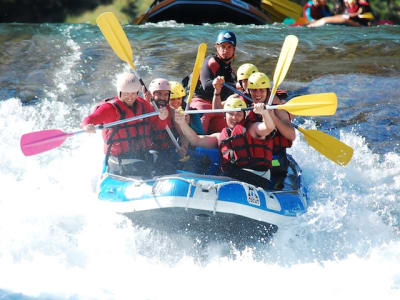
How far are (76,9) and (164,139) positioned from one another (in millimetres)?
18688

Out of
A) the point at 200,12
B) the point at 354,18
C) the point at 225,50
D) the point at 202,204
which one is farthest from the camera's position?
the point at 200,12

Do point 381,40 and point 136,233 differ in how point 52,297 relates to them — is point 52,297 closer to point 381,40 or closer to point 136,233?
point 136,233

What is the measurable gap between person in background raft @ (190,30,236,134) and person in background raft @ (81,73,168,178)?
108 cm

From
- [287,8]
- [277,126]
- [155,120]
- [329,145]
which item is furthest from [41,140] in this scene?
[287,8]

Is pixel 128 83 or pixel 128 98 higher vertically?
pixel 128 83

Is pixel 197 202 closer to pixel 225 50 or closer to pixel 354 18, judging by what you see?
pixel 225 50

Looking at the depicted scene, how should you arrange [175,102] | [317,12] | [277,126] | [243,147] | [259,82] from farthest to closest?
[317,12] < [175,102] < [259,82] < [277,126] < [243,147]

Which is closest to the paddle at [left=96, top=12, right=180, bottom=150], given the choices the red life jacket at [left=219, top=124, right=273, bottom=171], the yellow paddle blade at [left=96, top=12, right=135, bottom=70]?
the yellow paddle blade at [left=96, top=12, right=135, bottom=70]

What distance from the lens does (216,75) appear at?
6414mm

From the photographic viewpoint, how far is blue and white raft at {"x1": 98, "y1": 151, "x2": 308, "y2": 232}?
4602 mm

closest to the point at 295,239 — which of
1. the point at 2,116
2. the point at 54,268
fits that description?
Answer: the point at 54,268

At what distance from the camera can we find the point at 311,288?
15.3 feet

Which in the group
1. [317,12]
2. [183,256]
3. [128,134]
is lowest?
[317,12]

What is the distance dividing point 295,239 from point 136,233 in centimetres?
132
